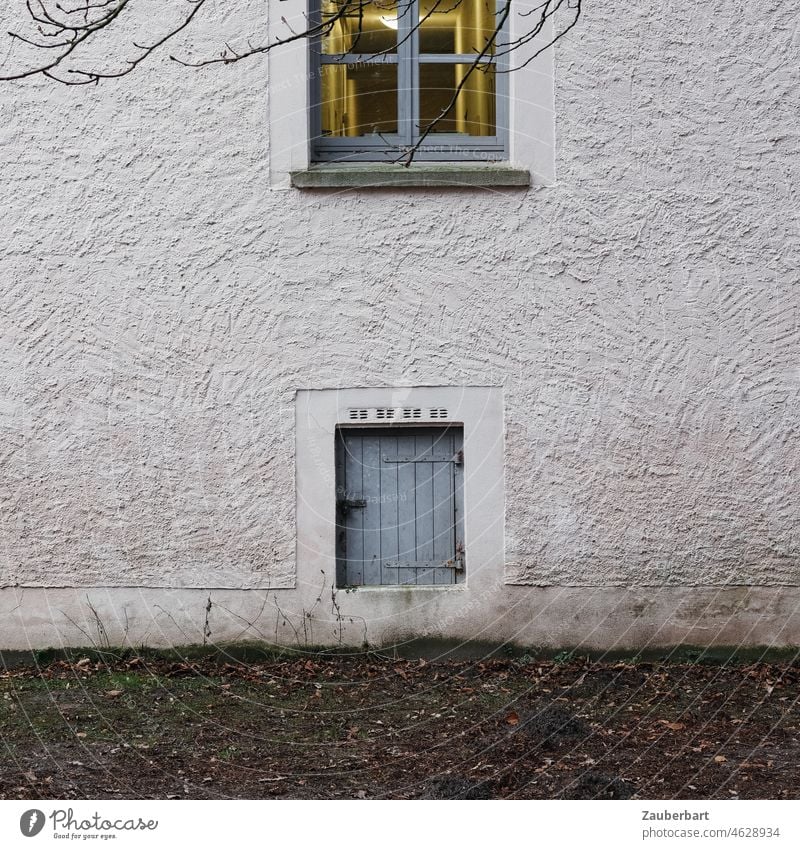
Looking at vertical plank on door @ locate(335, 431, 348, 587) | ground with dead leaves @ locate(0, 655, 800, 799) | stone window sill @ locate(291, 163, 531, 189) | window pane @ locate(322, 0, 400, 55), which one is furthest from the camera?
window pane @ locate(322, 0, 400, 55)

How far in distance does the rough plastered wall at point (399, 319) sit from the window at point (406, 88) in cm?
39

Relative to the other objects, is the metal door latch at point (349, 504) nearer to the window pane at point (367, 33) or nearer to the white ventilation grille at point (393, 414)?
the white ventilation grille at point (393, 414)

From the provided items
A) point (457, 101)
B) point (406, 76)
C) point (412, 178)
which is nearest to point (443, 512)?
point (412, 178)

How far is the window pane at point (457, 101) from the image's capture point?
5.97m

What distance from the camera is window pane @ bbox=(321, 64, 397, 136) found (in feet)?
19.5

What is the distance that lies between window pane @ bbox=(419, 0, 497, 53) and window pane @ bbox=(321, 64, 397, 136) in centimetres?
28

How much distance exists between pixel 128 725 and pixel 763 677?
3.34 meters

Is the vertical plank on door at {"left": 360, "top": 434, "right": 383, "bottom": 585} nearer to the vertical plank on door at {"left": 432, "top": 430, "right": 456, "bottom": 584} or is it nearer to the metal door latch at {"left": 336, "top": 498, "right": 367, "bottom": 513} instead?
the metal door latch at {"left": 336, "top": 498, "right": 367, "bottom": 513}

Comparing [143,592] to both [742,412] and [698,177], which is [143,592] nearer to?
[742,412]

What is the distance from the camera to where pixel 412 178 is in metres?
5.69

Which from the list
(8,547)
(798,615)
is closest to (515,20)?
(798,615)

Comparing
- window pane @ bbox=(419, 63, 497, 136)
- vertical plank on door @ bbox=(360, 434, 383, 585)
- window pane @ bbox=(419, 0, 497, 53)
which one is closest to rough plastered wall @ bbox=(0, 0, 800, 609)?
vertical plank on door @ bbox=(360, 434, 383, 585)

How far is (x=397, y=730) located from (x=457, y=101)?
3.57 meters

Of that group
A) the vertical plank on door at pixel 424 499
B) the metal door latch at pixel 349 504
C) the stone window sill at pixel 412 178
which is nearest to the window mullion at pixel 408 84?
the stone window sill at pixel 412 178
